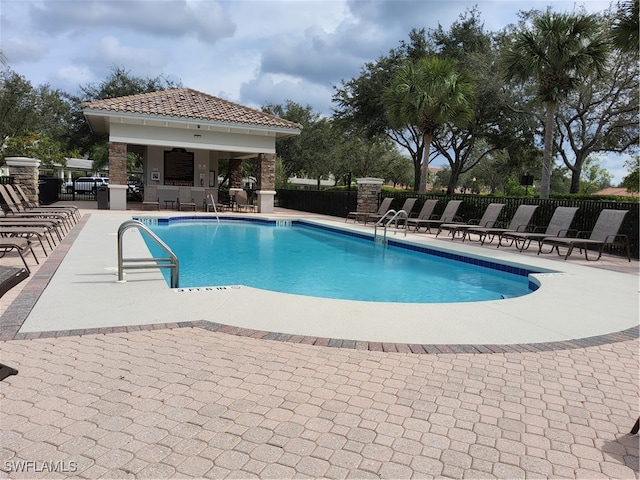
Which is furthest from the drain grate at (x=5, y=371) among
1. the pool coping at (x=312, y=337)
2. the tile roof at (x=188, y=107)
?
the tile roof at (x=188, y=107)

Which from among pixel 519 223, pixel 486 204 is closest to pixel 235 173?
pixel 486 204

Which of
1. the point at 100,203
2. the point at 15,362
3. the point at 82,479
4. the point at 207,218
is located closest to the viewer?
the point at 82,479

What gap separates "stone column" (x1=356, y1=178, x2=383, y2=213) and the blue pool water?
17.7ft

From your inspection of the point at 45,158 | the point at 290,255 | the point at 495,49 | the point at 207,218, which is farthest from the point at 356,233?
the point at 45,158

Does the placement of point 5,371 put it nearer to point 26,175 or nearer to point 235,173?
point 26,175

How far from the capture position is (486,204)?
52.8ft

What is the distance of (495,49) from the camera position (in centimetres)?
2645

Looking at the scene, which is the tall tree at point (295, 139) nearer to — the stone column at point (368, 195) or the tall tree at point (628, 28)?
the stone column at point (368, 195)

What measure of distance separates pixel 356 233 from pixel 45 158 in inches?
828

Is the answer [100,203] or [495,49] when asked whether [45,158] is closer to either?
[100,203]

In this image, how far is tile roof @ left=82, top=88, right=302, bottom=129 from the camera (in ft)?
63.0

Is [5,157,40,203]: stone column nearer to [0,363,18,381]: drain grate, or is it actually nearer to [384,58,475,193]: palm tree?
[384,58,475,193]: palm tree

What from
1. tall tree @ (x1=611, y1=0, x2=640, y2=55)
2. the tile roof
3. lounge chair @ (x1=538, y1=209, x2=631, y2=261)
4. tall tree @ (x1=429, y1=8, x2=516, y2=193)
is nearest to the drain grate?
lounge chair @ (x1=538, y1=209, x2=631, y2=261)

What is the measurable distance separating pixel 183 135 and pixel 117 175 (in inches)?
126
